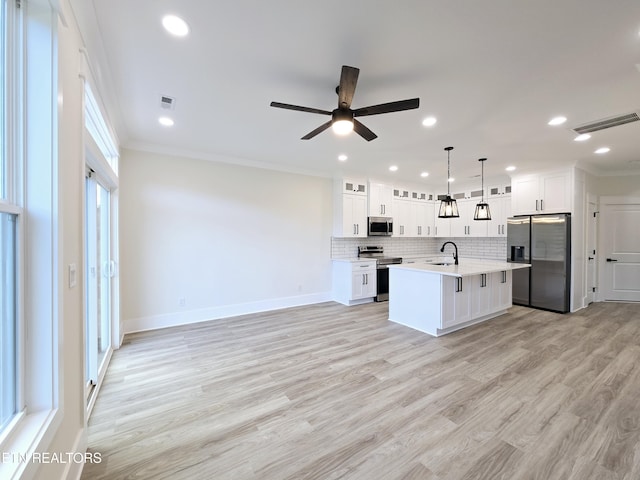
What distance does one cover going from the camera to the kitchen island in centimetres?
377

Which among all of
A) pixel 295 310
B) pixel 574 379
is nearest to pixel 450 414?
pixel 574 379

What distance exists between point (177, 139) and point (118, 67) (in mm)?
1666

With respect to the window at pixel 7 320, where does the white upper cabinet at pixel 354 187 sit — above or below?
above

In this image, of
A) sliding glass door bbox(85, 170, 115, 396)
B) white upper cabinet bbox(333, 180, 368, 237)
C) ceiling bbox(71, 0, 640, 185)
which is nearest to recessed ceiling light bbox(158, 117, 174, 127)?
ceiling bbox(71, 0, 640, 185)

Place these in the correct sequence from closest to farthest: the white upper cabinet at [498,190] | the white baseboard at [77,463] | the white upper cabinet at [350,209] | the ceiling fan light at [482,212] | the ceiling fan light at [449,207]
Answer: the white baseboard at [77,463] → the ceiling fan light at [449,207] → the ceiling fan light at [482,212] → the white upper cabinet at [350,209] → the white upper cabinet at [498,190]

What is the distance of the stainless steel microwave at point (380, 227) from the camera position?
6.17m

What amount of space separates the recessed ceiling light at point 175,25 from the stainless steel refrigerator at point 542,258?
6281mm

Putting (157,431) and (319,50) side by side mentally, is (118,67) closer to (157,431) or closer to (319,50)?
(319,50)

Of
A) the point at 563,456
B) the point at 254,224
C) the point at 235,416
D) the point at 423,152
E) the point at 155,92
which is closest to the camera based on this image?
the point at 563,456

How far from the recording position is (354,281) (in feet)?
18.2

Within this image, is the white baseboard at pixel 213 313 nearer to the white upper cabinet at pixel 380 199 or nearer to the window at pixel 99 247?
the window at pixel 99 247

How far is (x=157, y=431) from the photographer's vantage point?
1.96 m

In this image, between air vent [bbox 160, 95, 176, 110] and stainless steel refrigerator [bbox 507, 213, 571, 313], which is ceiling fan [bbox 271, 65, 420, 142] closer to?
air vent [bbox 160, 95, 176, 110]

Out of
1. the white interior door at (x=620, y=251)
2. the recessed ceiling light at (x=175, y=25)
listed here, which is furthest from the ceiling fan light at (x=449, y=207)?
the white interior door at (x=620, y=251)
